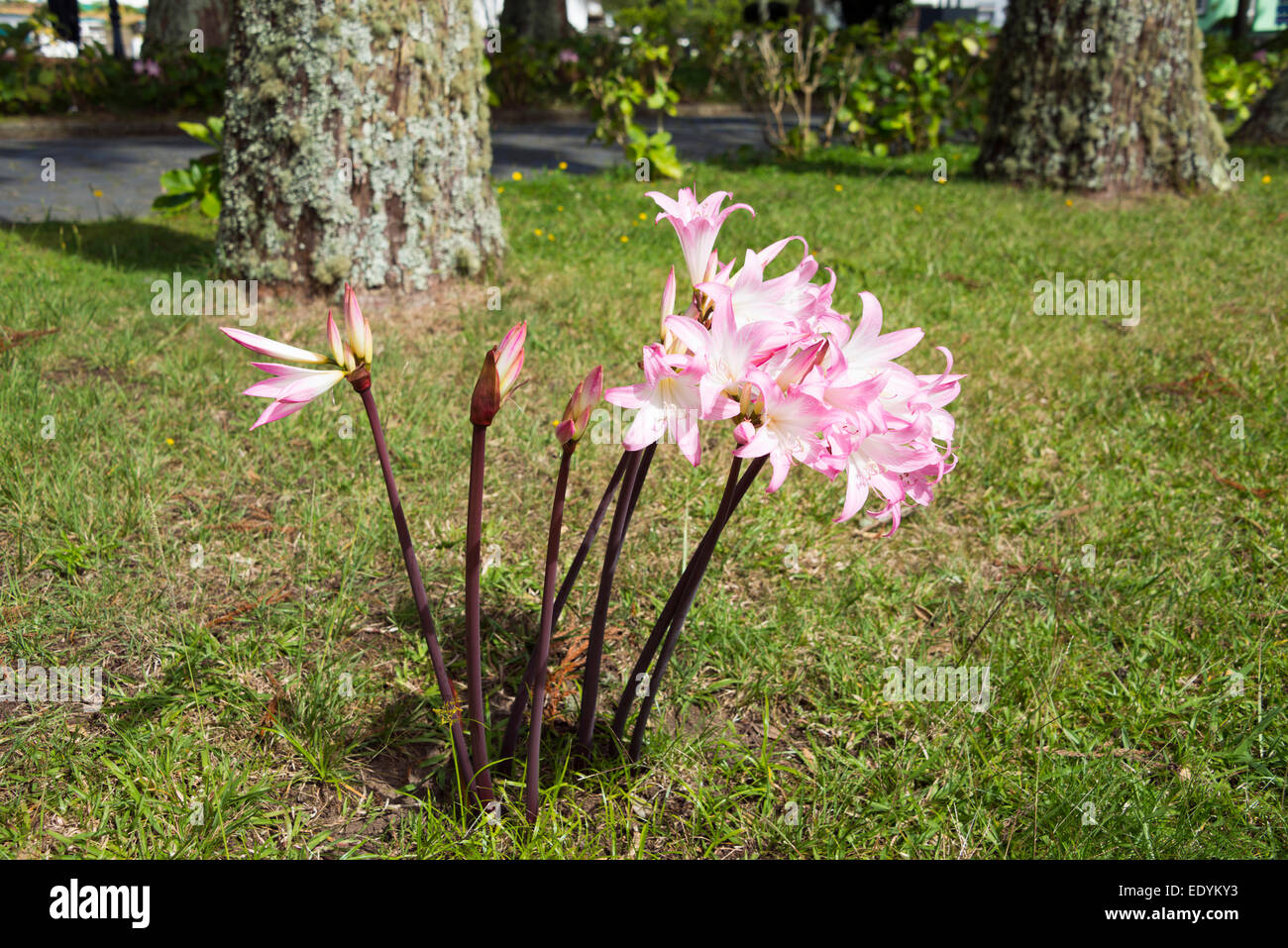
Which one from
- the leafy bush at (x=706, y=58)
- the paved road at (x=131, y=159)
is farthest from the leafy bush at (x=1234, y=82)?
the leafy bush at (x=706, y=58)

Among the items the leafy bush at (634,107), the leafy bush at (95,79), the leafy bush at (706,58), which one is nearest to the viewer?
the leafy bush at (634,107)

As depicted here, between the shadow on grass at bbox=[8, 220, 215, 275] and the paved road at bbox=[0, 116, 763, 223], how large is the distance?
1.17ft

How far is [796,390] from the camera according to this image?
1.11 meters

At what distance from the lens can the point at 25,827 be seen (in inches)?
62.7

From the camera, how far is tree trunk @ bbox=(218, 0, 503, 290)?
3838 millimetres

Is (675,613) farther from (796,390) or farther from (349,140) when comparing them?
(349,140)

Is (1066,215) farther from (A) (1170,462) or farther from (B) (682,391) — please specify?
(B) (682,391)

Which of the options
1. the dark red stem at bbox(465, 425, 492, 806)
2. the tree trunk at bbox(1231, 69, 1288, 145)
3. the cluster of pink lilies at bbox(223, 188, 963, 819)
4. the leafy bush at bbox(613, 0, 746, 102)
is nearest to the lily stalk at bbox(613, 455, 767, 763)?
the cluster of pink lilies at bbox(223, 188, 963, 819)

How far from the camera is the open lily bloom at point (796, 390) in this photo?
112 cm

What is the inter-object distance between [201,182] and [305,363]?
480cm

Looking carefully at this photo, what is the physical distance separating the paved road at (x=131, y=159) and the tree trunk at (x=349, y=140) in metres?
2.49

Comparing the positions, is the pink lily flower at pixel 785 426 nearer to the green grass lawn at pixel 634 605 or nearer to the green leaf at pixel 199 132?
the green grass lawn at pixel 634 605

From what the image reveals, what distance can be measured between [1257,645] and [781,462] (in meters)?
1.81
